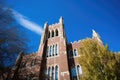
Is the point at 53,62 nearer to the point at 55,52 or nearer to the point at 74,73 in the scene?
the point at 55,52

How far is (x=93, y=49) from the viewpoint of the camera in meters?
15.0

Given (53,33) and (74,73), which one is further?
(53,33)

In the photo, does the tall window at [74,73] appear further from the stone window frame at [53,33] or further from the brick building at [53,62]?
the stone window frame at [53,33]

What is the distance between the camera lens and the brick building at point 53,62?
21.0 metres

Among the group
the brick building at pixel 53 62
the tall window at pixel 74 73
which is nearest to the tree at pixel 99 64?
the brick building at pixel 53 62

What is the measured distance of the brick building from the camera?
20966 millimetres

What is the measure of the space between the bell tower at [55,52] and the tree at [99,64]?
21.6 ft

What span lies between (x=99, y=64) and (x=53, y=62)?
442 inches

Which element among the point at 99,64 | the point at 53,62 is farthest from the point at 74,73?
the point at 99,64

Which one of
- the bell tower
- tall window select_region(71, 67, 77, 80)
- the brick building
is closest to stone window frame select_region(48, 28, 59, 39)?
the bell tower

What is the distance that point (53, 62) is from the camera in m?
23.3

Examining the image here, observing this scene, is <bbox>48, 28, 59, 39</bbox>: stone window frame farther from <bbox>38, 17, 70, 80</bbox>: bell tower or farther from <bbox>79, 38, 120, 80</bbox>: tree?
<bbox>79, 38, 120, 80</bbox>: tree

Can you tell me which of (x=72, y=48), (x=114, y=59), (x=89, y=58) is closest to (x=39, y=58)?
(x=72, y=48)

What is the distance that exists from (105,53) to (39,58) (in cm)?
1286
